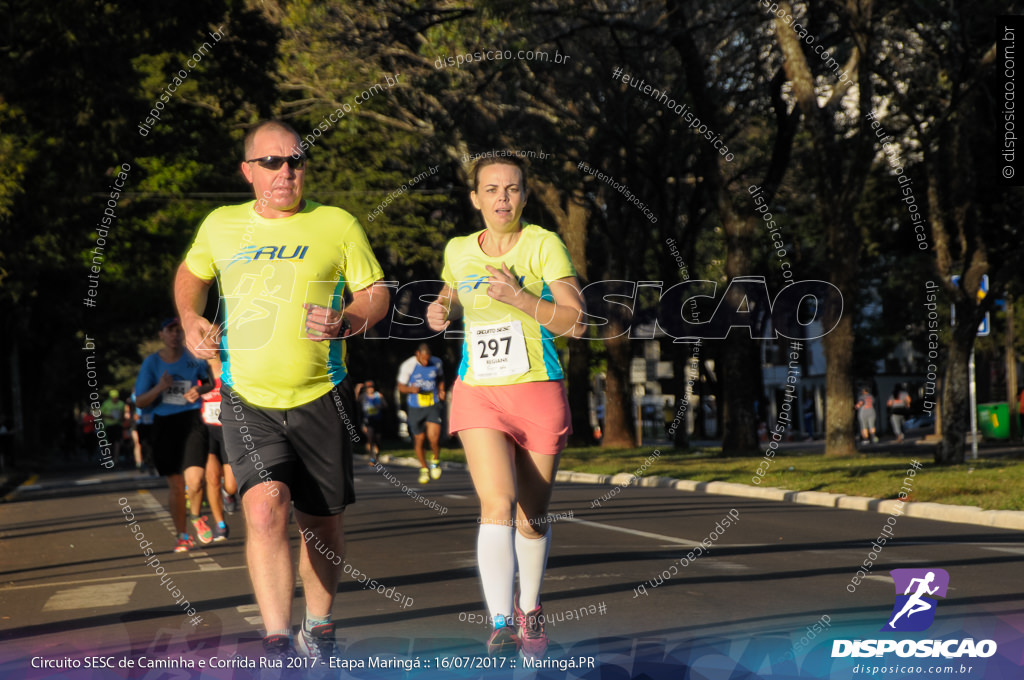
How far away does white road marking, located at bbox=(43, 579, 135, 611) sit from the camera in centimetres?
843

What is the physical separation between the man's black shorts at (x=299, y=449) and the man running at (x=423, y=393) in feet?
42.2

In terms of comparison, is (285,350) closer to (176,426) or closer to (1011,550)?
(176,426)

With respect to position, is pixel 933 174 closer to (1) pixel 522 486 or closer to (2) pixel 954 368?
(2) pixel 954 368

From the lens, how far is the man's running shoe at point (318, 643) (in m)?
5.48

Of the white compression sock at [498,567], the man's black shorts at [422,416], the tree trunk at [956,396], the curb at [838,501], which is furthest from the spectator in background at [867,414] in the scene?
the white compression sock at [498,567]

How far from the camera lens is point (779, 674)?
545cm

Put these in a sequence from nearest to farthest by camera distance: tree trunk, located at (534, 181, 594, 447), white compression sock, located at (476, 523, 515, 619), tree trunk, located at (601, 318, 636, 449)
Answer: white compression sock, located at (476, 523, 515, 619) → tree trunk, located at (534, 181, 594, 447) → tree trunk, located at (601, 318, 636, 449)

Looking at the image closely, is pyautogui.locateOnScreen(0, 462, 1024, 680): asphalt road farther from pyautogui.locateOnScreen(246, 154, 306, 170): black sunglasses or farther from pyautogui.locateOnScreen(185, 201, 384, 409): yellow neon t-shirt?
pyautogui.locateOnScreen(246, 154, 306, 170): black sunglasses

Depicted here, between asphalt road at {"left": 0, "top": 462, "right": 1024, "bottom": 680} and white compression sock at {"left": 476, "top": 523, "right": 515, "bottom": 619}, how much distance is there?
0.28m

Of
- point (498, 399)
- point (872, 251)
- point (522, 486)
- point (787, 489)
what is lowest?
point (787, 489)

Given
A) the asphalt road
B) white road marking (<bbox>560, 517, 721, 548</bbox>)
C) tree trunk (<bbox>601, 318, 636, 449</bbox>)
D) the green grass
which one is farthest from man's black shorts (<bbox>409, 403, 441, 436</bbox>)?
tree trunk (<bbox>601, 318, 636, 449</bbox>)

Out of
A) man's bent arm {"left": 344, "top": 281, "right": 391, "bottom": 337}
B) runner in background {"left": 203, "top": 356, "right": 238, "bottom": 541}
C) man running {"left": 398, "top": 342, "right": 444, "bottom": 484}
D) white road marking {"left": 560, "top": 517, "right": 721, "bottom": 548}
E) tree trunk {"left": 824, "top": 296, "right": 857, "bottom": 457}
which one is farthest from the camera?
tree trunk {"left": 824, "top": 296, "right": 857, "bottom": 457}

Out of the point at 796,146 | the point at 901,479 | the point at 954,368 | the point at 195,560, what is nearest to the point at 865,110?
the point at 954,368

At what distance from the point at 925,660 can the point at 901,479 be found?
11483 millimetres
